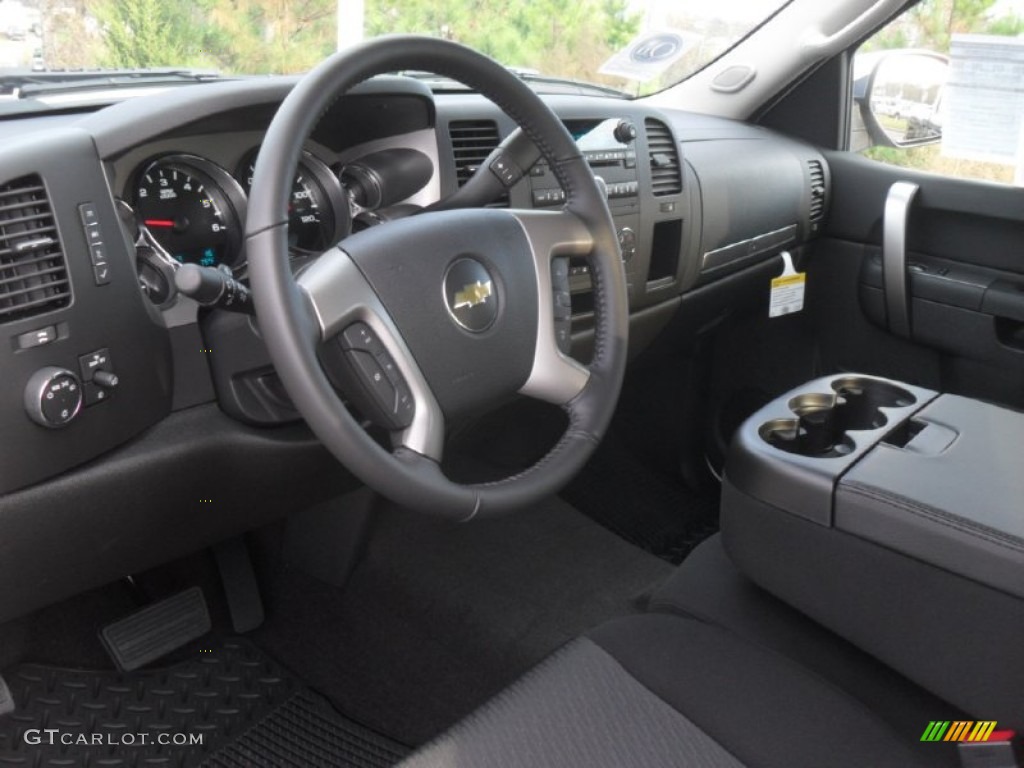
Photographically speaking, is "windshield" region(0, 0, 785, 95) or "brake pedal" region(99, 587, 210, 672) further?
"brake pedal" region(99, 587, 210, 672)

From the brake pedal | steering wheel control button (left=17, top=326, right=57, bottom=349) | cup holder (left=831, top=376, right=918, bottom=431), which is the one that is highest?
steering wheel control button (left=17, top=326, right=57, bottom=349)

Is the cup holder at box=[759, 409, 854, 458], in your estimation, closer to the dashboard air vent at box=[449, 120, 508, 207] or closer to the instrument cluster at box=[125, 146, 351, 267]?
the dashboard air vent at box=[449, 120, 508, 207]

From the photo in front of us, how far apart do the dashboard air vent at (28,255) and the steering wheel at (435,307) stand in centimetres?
25

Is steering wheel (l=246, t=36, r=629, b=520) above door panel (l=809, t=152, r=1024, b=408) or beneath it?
above

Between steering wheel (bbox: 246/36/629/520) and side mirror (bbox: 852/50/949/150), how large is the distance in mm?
1459

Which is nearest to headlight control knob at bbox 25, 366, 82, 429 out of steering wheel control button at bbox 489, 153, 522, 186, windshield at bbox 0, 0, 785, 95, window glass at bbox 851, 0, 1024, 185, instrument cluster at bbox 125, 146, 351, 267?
A: instrument cluster at bbox 125, 146, 351, 267

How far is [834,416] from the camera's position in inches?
61.3

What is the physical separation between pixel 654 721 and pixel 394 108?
91cm

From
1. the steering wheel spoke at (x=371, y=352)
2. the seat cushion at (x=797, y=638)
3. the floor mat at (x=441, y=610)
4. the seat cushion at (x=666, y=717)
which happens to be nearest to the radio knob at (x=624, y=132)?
the floor mat at (x=441, y=610)

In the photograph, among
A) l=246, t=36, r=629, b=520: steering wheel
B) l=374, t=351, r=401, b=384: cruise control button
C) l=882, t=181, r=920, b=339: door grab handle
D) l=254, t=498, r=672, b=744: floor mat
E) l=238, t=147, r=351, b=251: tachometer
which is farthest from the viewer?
l=882, t=181, r=920, b=339: door grab handle

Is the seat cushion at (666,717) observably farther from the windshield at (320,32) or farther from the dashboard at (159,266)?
the windshield at (320,32)

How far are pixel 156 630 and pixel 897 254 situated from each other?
5.86 ft

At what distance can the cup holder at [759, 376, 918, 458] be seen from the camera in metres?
1.45

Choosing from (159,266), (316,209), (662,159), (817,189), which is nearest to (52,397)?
(159,266)
